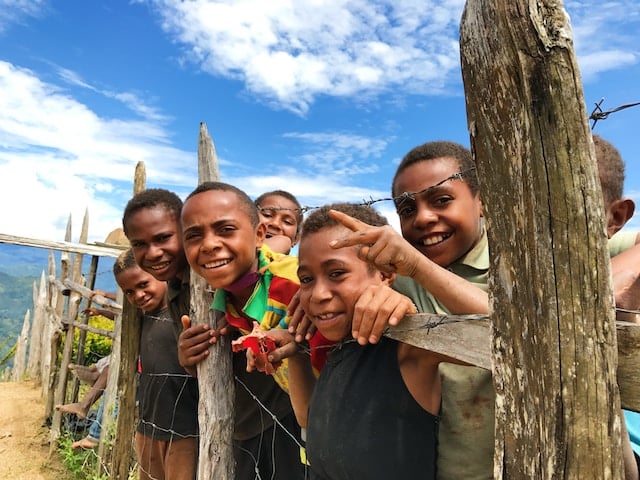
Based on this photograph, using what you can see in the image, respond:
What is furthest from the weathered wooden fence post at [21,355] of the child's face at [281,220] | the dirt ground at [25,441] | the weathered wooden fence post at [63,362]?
the child's face at [281,220]

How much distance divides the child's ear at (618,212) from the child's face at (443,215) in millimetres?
518

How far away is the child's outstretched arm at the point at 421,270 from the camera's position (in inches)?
50.0

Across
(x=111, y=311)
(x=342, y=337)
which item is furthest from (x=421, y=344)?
(x=111, y=311)

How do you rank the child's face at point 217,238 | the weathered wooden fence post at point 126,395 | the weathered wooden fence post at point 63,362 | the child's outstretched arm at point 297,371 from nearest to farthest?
the child's outstretched arm at point 297,371 < the child's face at point 217,238 < the weathered wooden fence post at point 126,395 < the weathered wooden fence post at point 63,362

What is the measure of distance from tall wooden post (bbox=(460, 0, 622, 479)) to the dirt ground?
27.5 feet

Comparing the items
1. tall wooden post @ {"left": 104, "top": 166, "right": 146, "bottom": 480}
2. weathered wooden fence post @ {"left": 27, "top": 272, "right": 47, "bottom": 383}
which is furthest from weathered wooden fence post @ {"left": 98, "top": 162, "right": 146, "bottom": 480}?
weathered wooden fence post @ {"left": 27, "top": 272, "right": 47, "bottom": 383}

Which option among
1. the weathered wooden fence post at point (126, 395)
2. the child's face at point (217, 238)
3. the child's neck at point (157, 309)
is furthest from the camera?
the child's neck at point (157, 309)

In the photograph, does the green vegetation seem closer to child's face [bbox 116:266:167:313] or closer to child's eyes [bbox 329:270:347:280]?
child's face [bbox 116:266:167:313]

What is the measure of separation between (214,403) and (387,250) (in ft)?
5.29

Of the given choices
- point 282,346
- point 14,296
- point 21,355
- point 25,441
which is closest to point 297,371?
point 282,346

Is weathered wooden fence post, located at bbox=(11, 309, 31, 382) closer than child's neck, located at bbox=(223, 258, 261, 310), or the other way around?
child's neck, located at bbox=(223, 258, 261, 310)

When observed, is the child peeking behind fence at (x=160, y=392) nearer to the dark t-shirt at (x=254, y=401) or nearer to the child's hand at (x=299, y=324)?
the dark t-shirt at (x=254, y=401)

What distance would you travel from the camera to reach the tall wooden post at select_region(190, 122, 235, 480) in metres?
2.46

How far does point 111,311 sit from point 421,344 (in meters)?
6.88
